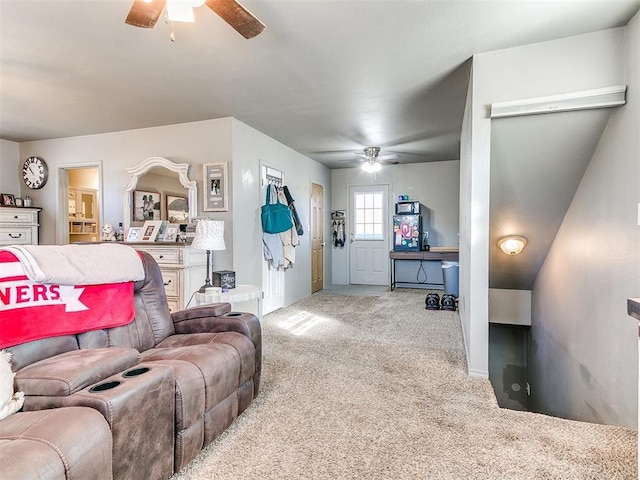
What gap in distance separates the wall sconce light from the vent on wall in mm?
1618

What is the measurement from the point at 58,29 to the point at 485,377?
3.90 meters

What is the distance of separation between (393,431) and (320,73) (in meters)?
2.74

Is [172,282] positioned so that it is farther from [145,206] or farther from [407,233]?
Result: [407,233]

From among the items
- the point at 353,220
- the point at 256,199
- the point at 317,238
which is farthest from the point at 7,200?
the point at 353,220

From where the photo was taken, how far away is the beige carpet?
5.45 ft

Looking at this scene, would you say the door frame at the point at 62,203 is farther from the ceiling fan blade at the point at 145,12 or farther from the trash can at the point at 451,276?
the trash can at the point at 451,276

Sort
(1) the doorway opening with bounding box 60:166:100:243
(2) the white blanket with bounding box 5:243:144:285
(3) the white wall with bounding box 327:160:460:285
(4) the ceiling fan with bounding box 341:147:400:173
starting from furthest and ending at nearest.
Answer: (3) the white wall with bounding box 327:160:460:285 < (1) the doorway opening with bounding box 60:166:100:243 < (4) the ceiling fan with bounding box 341:147:400:173 < (2) the white blanket with bounding box 5:243:144:285

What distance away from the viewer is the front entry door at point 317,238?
6.47m

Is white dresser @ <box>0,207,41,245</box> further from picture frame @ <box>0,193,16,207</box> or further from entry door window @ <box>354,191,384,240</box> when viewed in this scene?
entry door window @ <box>354,191,384,240</box>

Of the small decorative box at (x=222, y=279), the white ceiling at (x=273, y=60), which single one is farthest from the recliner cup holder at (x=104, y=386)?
the white ceiling at (x=273, y=60)

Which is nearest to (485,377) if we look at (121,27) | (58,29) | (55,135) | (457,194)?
(121,27)

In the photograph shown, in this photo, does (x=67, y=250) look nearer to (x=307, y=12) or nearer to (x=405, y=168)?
(x=307, y=12)

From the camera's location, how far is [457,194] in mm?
6809

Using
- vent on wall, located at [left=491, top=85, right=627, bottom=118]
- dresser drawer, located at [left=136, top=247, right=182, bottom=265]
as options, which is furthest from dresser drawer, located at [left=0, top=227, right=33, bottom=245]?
vent on wall, located at [left=491, top=85, right=627, bottom=118]
